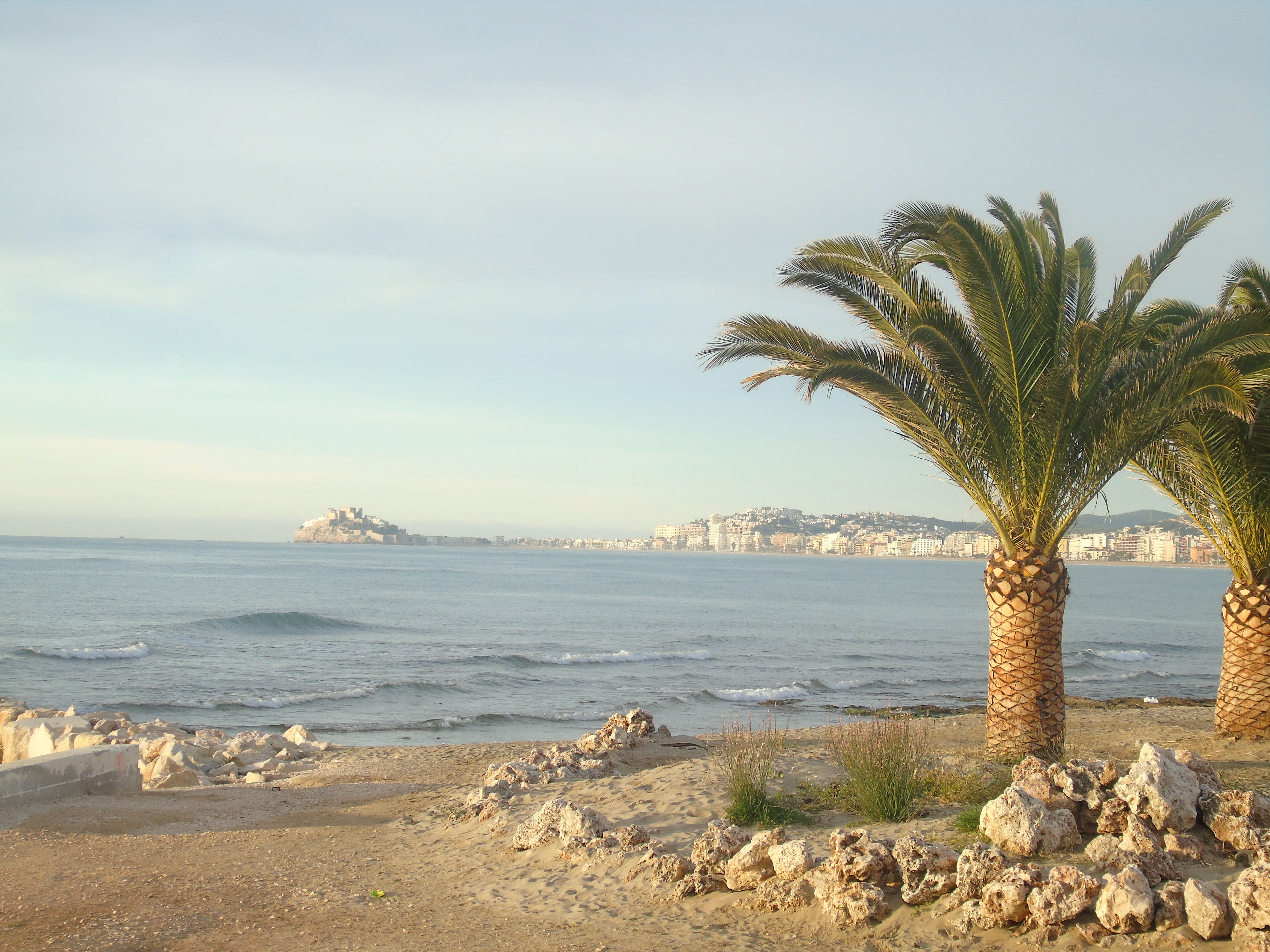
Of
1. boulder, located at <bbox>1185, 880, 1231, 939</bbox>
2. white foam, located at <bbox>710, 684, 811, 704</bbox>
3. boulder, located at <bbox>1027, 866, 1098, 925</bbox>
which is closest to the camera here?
boulder, located at <bbox>1185, 880, 1231, 939</bbox>

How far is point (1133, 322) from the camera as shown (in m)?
10.5

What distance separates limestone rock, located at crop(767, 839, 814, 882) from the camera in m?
5.89

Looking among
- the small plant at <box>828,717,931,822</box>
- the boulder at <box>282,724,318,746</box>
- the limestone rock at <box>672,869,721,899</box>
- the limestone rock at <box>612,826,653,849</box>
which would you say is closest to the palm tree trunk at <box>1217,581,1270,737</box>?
the small plant at <box>828,717,931,822</box>

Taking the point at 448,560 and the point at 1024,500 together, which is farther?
the point at 448,560

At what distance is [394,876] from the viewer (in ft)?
23.6

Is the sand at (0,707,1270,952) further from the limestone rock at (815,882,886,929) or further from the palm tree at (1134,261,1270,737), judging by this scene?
the palm tree at (1134,261,1270,737)

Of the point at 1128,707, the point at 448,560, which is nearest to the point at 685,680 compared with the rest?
the point at 1128,707

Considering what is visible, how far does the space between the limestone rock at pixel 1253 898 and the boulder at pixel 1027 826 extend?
1267 millimetres

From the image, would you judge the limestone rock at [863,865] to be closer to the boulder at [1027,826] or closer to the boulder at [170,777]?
the boulder at [1027,826]

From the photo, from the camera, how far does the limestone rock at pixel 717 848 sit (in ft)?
20.6

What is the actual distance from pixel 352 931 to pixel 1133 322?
33.2 feet

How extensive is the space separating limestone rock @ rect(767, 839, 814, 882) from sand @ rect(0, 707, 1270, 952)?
0.28 meters

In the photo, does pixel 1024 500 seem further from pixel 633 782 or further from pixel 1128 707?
pixel 1128 707

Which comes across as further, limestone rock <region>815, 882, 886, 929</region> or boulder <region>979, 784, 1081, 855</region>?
boulder <region>979, 784, 1081, 855</region>
